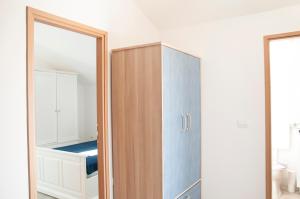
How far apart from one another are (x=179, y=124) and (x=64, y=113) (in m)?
3.23

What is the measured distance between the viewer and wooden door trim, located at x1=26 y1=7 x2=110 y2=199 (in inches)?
66.2

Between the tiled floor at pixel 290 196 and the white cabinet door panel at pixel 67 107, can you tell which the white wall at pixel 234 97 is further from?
the white cabinet door panel at pixel 67 107

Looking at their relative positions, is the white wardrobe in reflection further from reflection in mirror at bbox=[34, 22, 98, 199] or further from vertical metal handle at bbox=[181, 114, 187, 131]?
vertical metal handle at bbox=[181, 114, 187, 131]

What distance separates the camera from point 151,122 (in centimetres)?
211

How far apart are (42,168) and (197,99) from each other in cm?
255

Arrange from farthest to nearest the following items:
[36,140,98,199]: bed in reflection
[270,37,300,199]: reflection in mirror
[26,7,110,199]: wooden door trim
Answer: [270,37,300,199]: reflection in mirror
[36,140,98,199]: bed in reflection
[26,7,110,199]: wooden door trim

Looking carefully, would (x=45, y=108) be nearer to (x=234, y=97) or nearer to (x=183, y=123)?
(x=183, y=123)

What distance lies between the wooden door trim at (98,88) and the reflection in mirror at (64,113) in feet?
2.95

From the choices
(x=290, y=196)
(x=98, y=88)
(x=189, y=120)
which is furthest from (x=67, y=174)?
(x=290, y=196)

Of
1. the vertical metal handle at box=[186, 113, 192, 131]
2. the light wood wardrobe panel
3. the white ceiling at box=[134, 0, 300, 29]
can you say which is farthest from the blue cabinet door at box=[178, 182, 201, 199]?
the white ceiling at box=[134, 0, 300, 29]

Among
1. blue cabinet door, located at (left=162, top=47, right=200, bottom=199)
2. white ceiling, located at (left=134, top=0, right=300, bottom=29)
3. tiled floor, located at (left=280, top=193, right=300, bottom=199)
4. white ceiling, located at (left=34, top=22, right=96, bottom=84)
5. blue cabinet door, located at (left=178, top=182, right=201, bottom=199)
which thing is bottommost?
tiled floor, located at (left=280, top=193, right=300, bottom=199)

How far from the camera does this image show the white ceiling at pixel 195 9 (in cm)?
238

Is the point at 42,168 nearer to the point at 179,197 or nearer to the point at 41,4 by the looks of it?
the point at 179,197
